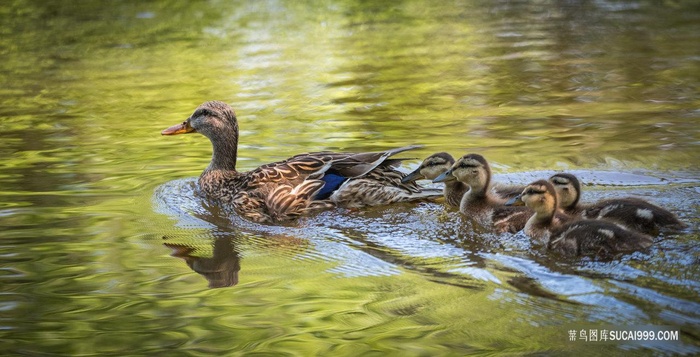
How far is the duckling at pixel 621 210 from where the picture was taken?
580 cm

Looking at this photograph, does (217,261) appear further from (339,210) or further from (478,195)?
(478,195)

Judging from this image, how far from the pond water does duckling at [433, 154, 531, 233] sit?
227mm

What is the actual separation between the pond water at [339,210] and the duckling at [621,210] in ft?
0.54

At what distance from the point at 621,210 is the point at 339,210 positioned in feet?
6.87

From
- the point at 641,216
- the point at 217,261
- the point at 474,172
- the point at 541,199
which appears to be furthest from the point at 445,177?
the point at 217,261

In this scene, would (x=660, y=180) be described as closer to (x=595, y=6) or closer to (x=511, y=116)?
(x=511, y=116)

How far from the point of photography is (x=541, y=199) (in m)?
5.89

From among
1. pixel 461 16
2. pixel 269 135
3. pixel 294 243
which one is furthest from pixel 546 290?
pixel 461 16

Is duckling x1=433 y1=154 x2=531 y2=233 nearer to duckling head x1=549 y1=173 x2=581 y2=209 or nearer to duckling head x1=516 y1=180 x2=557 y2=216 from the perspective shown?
duckling head x1=549 y1=173 x2=581 y2=209

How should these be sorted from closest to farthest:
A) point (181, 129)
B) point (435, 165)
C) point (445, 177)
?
point (445, 177) → point (435, 165) → point (181, 129)

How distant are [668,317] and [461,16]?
14.4 m

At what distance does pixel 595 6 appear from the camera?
1862 centimetres

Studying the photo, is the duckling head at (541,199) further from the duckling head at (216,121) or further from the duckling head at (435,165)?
the duckling head at (216,121)

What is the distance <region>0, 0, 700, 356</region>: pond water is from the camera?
4801 mm
